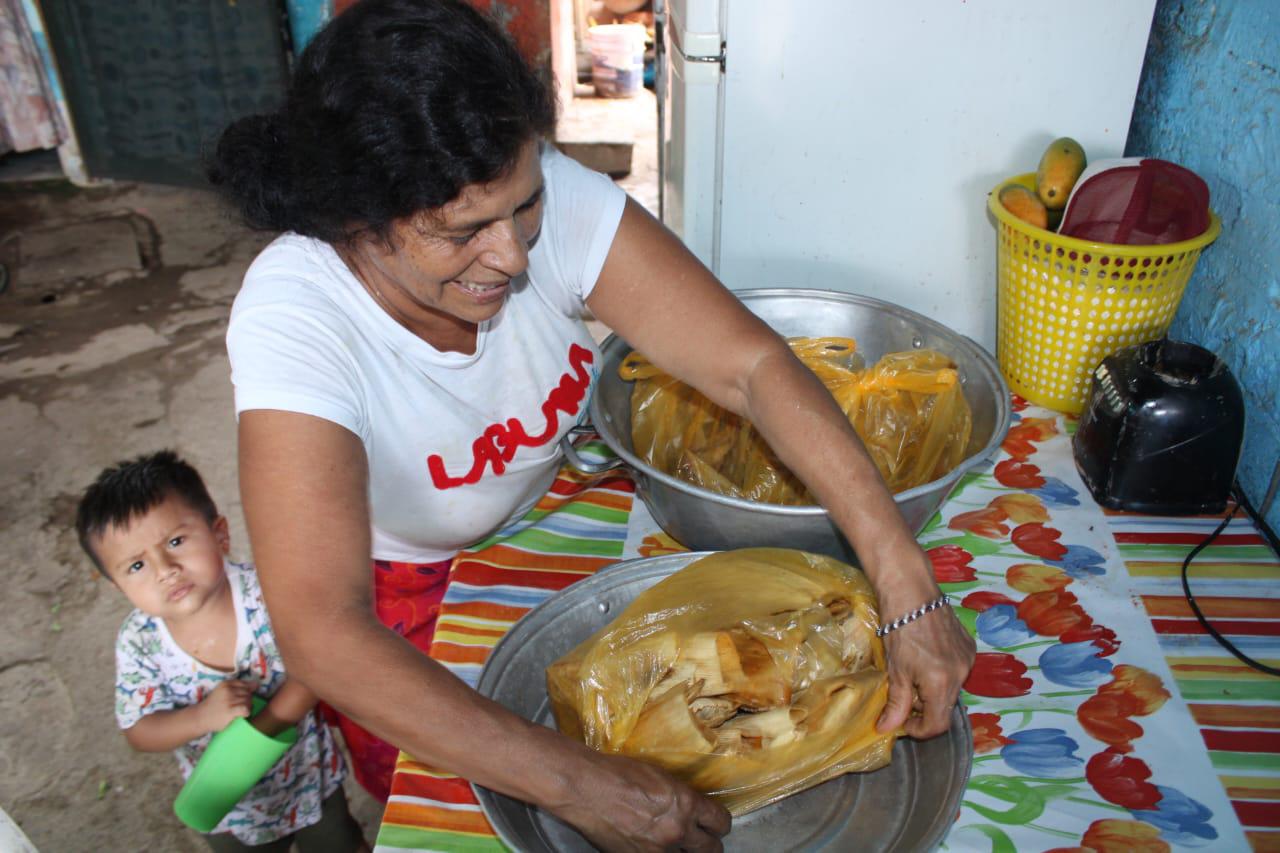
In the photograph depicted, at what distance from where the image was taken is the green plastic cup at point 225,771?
126cm

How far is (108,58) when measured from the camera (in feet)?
17.1

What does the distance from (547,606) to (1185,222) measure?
3.61 ft

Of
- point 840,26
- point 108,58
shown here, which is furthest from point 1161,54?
point 108,58

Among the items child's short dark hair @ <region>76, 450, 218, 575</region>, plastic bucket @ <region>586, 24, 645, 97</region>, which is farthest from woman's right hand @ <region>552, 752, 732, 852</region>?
plastic bucket @ <region>586, 24, 645, 97</region>

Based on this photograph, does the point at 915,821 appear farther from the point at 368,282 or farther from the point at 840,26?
the point at 840,26

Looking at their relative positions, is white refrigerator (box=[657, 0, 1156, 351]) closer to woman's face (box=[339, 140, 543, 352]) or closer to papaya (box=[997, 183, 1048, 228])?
papaya (box=[997, 183, 1048, 228])

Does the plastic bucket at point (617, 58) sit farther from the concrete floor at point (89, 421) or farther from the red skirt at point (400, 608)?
the red skirt at point (400, 608)

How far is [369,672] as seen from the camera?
97cm

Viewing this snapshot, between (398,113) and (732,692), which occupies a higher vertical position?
(398,113)

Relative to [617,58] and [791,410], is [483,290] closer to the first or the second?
[791,410]

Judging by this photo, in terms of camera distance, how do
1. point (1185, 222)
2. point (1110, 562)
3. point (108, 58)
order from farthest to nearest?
point (108, 58), point (1185, 222), point (1110, 562)

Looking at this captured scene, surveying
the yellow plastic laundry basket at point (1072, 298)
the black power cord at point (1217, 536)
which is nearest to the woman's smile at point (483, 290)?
the yellow plastic laundry basket at point (1072, 298)

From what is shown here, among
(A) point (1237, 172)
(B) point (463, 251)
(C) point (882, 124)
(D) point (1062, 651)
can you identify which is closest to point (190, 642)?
(B) point (463, 251)

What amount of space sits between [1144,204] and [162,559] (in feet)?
5.28
